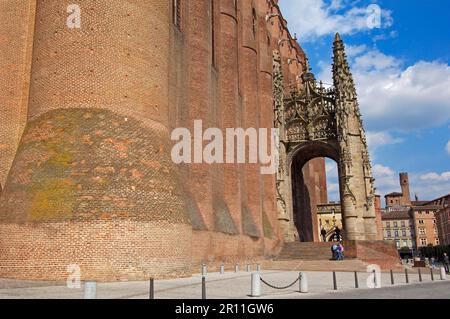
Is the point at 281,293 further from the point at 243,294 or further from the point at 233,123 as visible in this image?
the point at 233,123

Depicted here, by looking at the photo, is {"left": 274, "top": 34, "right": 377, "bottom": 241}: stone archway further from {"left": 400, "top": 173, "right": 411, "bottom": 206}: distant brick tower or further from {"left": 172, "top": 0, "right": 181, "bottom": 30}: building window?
{"left": 400, "top": 173, "right": 411, "bottom": 206}: distant brick tower

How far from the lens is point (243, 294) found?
1151 cm

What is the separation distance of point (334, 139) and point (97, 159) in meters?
24.1

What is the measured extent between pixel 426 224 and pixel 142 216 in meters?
104

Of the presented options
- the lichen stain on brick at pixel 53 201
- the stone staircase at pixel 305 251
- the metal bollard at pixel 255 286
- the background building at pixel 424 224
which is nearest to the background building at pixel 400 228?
the background building at pixel 424 224

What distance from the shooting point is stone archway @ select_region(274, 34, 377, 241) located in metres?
32.6

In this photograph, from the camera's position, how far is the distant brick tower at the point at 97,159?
14102mm

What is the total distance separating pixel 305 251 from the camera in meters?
30.9

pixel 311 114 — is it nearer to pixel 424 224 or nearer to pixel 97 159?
pixel 97 159

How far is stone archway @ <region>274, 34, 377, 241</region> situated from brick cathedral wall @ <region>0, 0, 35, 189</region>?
21184mm

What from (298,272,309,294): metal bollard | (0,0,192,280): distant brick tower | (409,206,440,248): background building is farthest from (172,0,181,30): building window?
(409,206,440,248): background building

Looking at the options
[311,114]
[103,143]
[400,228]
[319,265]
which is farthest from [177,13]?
[400,228]

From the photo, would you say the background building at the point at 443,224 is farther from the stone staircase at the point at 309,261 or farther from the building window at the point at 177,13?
the building window at the point at 177,13

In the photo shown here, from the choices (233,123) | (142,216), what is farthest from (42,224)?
(233,123)
